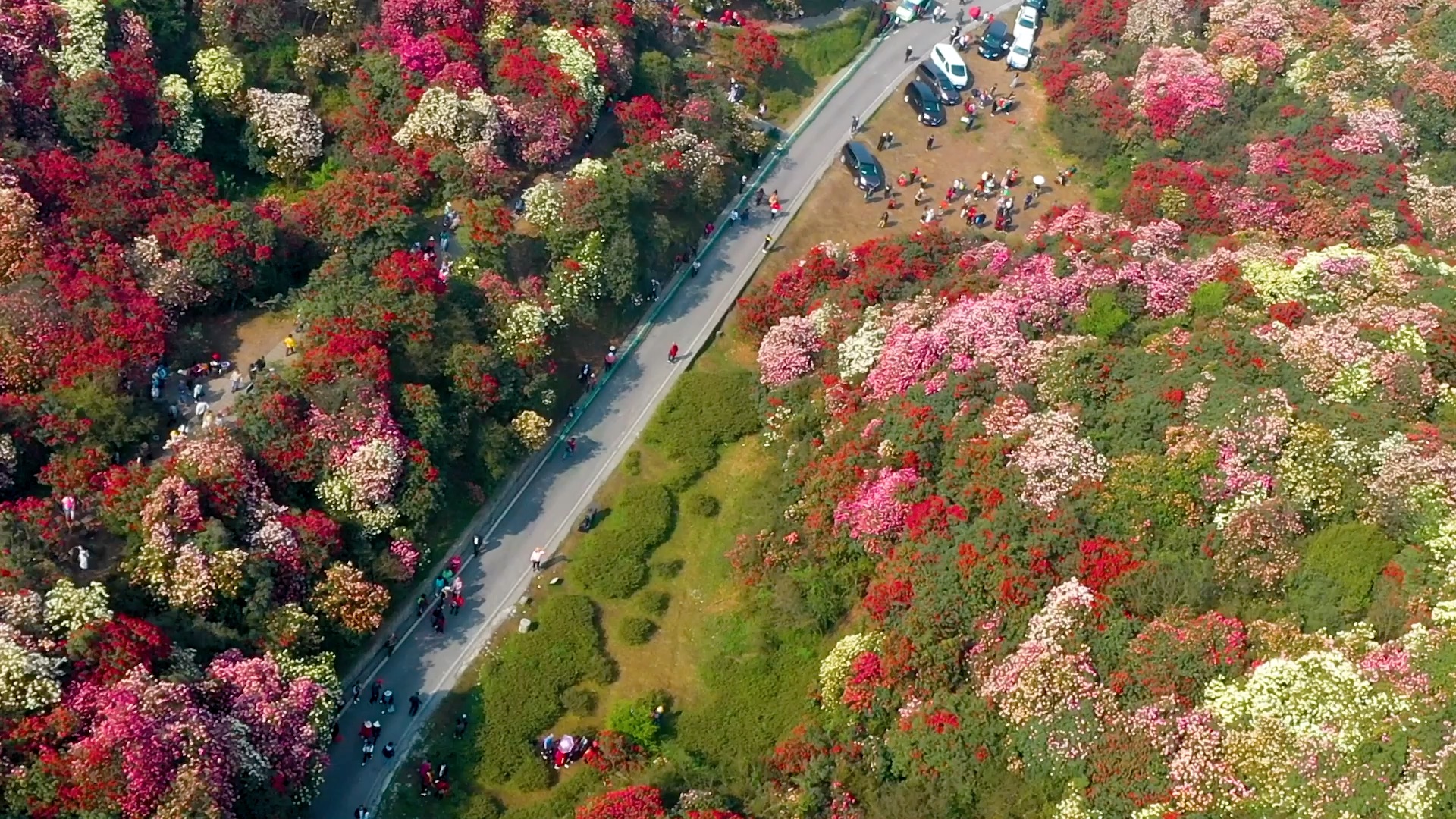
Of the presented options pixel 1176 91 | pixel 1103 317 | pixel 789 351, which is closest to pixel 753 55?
pixel 1176 91

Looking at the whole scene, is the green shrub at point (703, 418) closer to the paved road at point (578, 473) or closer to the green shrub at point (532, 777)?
the paved road at point (578, 473)

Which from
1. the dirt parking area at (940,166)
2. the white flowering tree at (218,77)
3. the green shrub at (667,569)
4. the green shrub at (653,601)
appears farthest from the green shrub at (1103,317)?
the white flowering tree at (218,77)

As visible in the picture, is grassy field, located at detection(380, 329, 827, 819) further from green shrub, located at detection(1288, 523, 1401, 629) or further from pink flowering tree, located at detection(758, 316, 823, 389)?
green shrub, located at detection(1288, 523, 1401, 629)

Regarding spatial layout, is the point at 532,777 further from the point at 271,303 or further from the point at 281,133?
the point at 281,133

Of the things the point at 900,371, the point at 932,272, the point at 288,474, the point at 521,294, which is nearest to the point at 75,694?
the point at 288,474

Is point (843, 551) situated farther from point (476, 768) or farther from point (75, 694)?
point (75, 694)

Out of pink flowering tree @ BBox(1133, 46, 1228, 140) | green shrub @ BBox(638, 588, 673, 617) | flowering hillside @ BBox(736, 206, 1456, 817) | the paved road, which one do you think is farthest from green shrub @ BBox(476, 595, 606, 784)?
pink flowering tree @ BBox(1133, 46, 1228, 140)

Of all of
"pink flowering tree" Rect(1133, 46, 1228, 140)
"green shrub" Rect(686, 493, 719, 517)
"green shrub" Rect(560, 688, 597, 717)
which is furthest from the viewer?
"pink flowering tree" Rect(1133, 46, 1228, 140)
